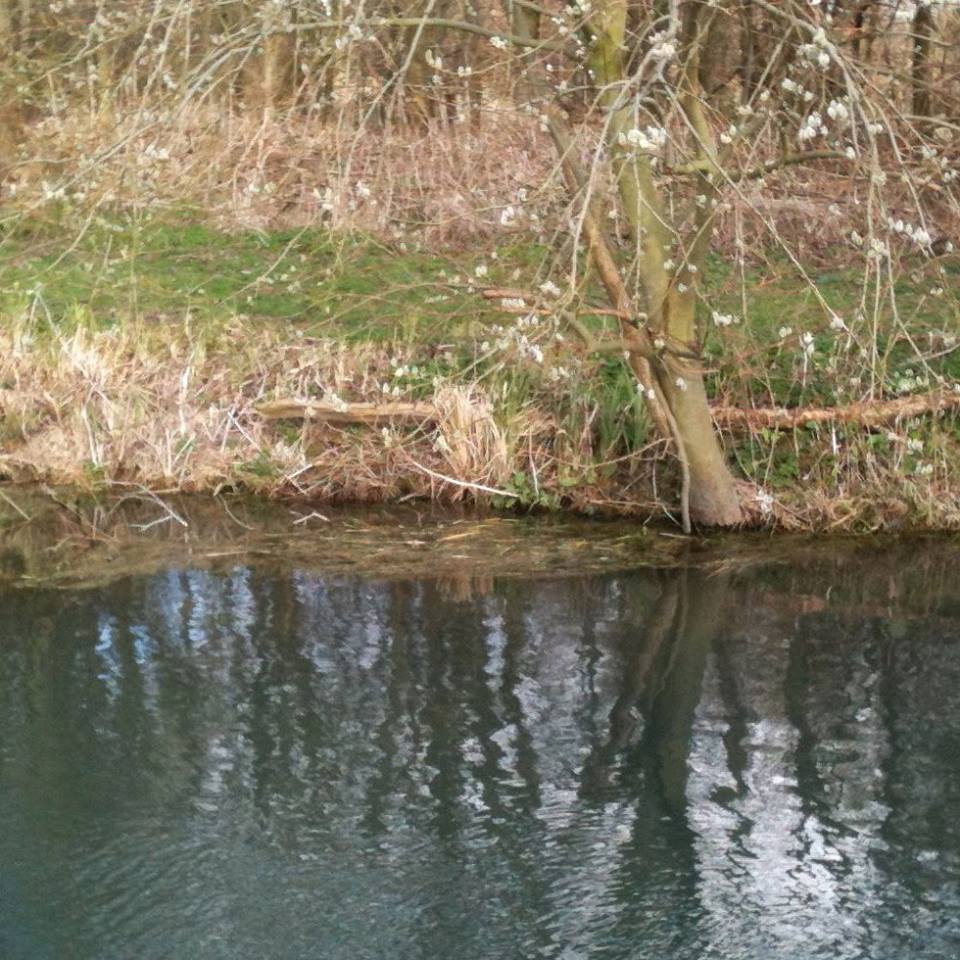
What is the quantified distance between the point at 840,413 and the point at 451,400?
9.47 ft

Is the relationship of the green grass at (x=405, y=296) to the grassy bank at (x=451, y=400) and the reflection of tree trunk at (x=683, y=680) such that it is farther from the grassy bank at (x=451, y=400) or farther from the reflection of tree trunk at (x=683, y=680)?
the reflection of tree trunk at (x=683, y=680)

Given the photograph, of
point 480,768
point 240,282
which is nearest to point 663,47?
point 480,768

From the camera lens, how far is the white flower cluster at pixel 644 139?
315 inches

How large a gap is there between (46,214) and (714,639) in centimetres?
815

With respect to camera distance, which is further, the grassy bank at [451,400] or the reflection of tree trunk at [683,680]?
the grassy bank at [451,400]

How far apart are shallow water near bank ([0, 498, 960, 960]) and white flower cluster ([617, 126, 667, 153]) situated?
9.13 ft

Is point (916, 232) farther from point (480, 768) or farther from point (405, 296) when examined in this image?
point (405, 296)

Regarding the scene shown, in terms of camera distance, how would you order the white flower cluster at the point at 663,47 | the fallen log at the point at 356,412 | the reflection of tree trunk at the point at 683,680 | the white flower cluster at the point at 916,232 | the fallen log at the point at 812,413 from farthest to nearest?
the fallen log at the point at 356,412
the fallen log at the point at 812,413
the white flower cluster at the point at 916,232
the white flower cluster at the point at 663,47
the reflection of tree trunk at the point at 683,680

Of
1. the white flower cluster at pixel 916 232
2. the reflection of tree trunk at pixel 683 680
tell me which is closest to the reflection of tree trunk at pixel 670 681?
the reflection of tree trunk at pixel 683 680

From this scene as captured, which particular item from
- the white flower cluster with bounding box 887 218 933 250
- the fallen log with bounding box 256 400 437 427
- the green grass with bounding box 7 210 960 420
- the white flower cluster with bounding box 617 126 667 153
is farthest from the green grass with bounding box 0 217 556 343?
the white flower cluster with bounding box 887 218 933 250

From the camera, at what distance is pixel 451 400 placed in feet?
37.4

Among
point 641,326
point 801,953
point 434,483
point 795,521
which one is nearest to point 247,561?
point 434,483

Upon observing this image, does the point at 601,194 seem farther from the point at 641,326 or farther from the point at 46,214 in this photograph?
the point at 46,214

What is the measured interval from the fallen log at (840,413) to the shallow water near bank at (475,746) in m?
0.96
